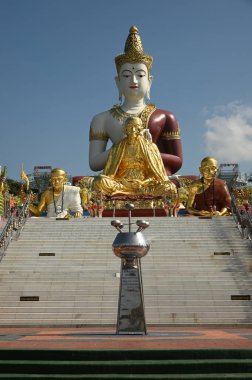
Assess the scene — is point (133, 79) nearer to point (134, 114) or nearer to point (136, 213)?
point (134, 114)

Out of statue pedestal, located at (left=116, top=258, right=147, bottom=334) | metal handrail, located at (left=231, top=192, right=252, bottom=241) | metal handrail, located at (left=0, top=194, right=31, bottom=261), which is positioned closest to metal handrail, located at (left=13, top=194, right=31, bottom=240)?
metal handrail, located at (left=0, top=194, right=31, bottom=261)

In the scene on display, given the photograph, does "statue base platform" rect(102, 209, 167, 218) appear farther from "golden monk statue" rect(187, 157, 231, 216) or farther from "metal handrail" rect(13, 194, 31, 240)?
"metal handrail" rect(13, 194, 31, 240)

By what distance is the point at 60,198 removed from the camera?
16.0 m

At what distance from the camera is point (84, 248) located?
11.6 m

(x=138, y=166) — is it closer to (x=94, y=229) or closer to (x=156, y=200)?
(x=156, y=200)

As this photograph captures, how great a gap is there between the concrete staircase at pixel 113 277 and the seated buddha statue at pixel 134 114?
26.2ft

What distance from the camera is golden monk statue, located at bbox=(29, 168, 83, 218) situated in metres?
15.9

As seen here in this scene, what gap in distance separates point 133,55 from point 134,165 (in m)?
4.71

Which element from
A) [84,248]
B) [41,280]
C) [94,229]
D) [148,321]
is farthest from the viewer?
[94,229]

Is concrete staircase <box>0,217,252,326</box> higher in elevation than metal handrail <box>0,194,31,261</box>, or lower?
lower

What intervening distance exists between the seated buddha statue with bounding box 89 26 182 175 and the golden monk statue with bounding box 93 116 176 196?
5.83ft

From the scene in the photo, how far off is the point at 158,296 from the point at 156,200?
27.0 ft

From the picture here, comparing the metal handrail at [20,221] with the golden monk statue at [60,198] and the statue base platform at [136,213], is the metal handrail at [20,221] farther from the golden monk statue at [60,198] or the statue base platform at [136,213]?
the statue base platform at [136,213]
